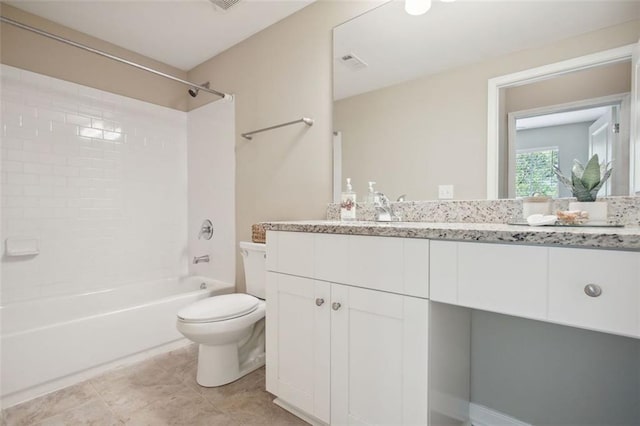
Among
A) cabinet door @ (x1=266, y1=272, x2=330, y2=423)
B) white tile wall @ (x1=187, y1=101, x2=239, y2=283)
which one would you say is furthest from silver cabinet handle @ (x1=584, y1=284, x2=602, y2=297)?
→ white tile wall @ (x1=187, y1=101, x2=239, y2=283)

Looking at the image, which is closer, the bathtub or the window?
the window

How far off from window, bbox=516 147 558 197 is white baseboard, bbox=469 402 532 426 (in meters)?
0.95

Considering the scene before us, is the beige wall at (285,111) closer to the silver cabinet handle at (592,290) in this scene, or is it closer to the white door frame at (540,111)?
the white door frame at (540,111)

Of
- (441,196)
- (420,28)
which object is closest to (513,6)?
(420,28)

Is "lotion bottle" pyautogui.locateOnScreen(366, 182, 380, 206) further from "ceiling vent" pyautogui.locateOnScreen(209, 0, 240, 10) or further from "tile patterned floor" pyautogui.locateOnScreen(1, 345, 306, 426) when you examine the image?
"ceiling vent" pyautogui.locateOnScreen(209, 0, 240, 10)

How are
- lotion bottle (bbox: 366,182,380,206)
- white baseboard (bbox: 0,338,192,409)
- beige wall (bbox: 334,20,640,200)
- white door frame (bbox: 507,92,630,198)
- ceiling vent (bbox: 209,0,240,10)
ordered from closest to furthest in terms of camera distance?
white door frame (bbox: 507,92,630,198) < beige wall (bbox: 334,20,640,200) < white baseboard (bbox: 0,338,192,409) < lotion bottle (bbox: 366,182,380,206) < ceiling vent (bbox: 209,0,240,10)

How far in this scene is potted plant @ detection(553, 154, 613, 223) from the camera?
42.1 inches

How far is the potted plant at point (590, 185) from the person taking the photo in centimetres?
107

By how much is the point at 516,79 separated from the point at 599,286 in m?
0.94

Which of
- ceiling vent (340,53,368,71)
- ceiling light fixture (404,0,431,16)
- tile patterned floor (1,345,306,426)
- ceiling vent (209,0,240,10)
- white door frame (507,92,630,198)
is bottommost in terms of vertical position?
tile patterned floor (1,345,306,426)

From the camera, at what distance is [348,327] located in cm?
117

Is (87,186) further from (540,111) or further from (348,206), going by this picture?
(540,111)

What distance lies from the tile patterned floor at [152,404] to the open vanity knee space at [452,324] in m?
0.18

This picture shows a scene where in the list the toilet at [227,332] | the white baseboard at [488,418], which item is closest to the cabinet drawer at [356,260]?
the toilet at [227,332]
